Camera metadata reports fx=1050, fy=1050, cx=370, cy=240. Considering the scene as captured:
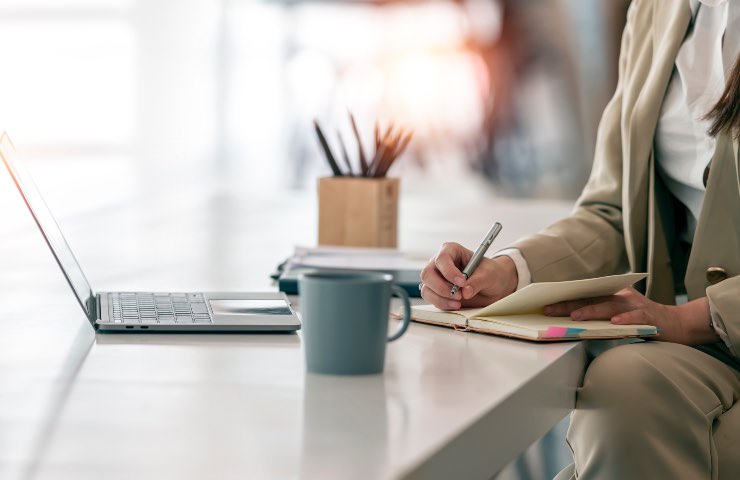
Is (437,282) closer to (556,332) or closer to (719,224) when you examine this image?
(556,332)

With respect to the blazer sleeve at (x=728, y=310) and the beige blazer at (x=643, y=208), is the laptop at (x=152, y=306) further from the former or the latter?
the blazer sleeve at (x=728, y=310)

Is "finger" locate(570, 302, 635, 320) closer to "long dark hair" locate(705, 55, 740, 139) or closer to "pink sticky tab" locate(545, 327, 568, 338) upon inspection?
"pink sticky tab" locate(545, 327, 568, 338)

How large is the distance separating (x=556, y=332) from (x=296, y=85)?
18.9 feet

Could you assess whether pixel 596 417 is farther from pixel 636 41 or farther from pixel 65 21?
pixel 65 21

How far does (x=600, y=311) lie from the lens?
1.14 meters

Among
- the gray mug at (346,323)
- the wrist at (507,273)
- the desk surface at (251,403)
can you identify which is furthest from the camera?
the wrist at (507,273)

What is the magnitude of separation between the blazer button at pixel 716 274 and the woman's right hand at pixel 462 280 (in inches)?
10.8

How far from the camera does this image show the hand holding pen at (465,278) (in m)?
1.18

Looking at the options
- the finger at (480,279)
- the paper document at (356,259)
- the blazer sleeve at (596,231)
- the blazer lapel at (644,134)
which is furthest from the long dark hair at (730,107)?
the paper document at (356,259)

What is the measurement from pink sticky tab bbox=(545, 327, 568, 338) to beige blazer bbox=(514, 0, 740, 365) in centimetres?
30

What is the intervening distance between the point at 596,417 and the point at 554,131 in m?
5.01

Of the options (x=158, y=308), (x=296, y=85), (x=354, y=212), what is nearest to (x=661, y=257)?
(x=354, y=212)

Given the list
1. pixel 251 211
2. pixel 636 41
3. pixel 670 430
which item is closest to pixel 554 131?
pixel 251 211

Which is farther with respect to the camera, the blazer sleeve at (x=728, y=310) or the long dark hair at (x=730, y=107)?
the long dark hair at (x=730, y=107)
